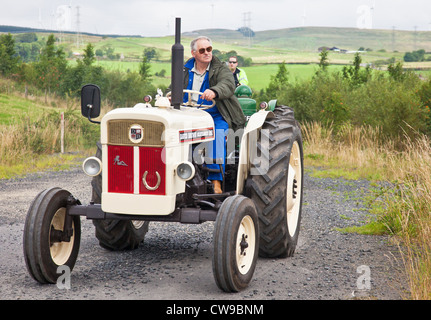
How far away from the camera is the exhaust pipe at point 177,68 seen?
17.3 feet

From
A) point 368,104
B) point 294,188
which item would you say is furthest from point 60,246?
point 368,104

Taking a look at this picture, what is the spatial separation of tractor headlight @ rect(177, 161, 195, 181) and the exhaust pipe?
0.59 metres

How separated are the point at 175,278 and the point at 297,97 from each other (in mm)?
16418

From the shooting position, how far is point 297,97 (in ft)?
69.8

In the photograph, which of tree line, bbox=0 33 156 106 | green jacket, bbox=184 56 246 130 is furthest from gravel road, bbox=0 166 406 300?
tree line, bbox=0 33 156 106

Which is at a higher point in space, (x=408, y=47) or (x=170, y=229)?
(x=408, y=47)

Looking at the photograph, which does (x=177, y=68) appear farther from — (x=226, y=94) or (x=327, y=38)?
(x=327, y=38)

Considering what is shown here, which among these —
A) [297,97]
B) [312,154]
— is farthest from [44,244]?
[297,97]

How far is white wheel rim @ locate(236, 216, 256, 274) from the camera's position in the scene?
5.09 m

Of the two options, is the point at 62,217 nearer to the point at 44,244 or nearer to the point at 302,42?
the point at 44,244

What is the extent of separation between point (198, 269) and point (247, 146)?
1.34m

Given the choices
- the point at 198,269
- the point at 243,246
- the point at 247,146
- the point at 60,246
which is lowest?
the point at 198,269

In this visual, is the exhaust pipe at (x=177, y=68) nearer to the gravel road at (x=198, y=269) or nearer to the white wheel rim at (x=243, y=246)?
the white wheel rim at (x=243, y=246)

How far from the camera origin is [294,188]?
7449mm
